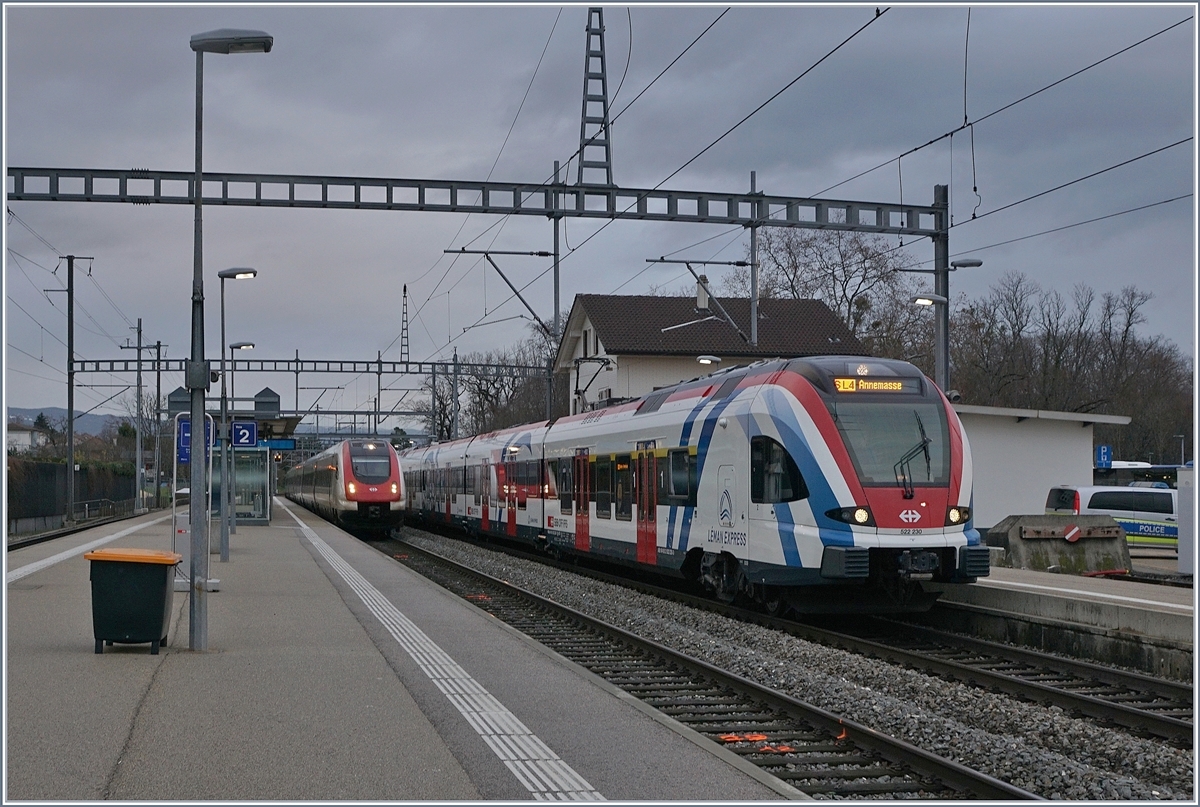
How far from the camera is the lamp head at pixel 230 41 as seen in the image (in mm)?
11703

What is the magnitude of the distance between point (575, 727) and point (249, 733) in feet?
6.96

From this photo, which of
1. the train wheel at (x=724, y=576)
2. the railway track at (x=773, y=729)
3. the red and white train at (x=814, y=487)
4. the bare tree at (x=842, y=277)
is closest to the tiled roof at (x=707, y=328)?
the bare tree at (x=842, y=277)

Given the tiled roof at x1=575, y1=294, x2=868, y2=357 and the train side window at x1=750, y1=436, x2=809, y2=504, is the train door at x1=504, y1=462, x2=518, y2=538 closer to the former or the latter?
the train side window at x1=750, y1=436, x2=809, y2=504

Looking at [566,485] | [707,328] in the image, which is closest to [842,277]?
[707,328]

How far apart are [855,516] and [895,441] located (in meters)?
1.11

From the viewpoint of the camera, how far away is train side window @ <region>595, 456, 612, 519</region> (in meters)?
20.8

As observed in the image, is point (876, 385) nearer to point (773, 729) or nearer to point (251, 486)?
point (773, 729)

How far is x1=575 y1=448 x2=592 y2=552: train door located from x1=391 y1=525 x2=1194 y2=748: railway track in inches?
247

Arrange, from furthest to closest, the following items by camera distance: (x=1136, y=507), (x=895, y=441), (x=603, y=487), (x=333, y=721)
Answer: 1. (x=1136, y=507)
2. (x=603, y=487)
3. (x=895, y=441)
4. (x=333, y=721)

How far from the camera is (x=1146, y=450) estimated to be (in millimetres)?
63281

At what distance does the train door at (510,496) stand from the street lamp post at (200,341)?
53.6ft

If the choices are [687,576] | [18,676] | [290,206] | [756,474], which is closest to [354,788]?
[18,676]

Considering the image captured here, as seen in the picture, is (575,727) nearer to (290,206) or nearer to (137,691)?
(137,691)

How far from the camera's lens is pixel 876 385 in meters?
14.1
